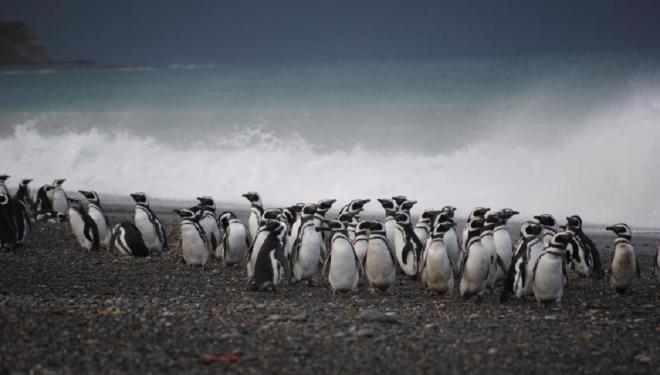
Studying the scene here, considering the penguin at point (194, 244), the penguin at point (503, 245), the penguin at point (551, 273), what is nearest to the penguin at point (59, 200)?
the penguin at point (194, 244)

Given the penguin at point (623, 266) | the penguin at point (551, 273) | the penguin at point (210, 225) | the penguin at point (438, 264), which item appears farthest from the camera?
the penguin at point (210, 225)

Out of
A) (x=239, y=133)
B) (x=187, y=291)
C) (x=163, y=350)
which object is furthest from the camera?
(x=239, y=133)

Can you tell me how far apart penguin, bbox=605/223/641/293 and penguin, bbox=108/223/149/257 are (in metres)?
4.82

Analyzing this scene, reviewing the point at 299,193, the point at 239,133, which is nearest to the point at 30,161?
the point at 239,133

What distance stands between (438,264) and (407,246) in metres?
0.95

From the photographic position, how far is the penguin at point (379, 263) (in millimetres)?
7508

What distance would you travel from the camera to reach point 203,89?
3591 cm

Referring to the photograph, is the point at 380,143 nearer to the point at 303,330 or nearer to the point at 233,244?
the point at 233,244

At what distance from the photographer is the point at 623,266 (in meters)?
7.61

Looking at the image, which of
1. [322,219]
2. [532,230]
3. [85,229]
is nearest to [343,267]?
[322,219]

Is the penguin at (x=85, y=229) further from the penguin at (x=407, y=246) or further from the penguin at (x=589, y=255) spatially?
the penguin at (x=589, y=255)

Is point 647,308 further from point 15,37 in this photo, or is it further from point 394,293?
point 15,37

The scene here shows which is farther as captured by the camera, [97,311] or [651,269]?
[651,269]

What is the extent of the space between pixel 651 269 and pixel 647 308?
1908 millimetres
